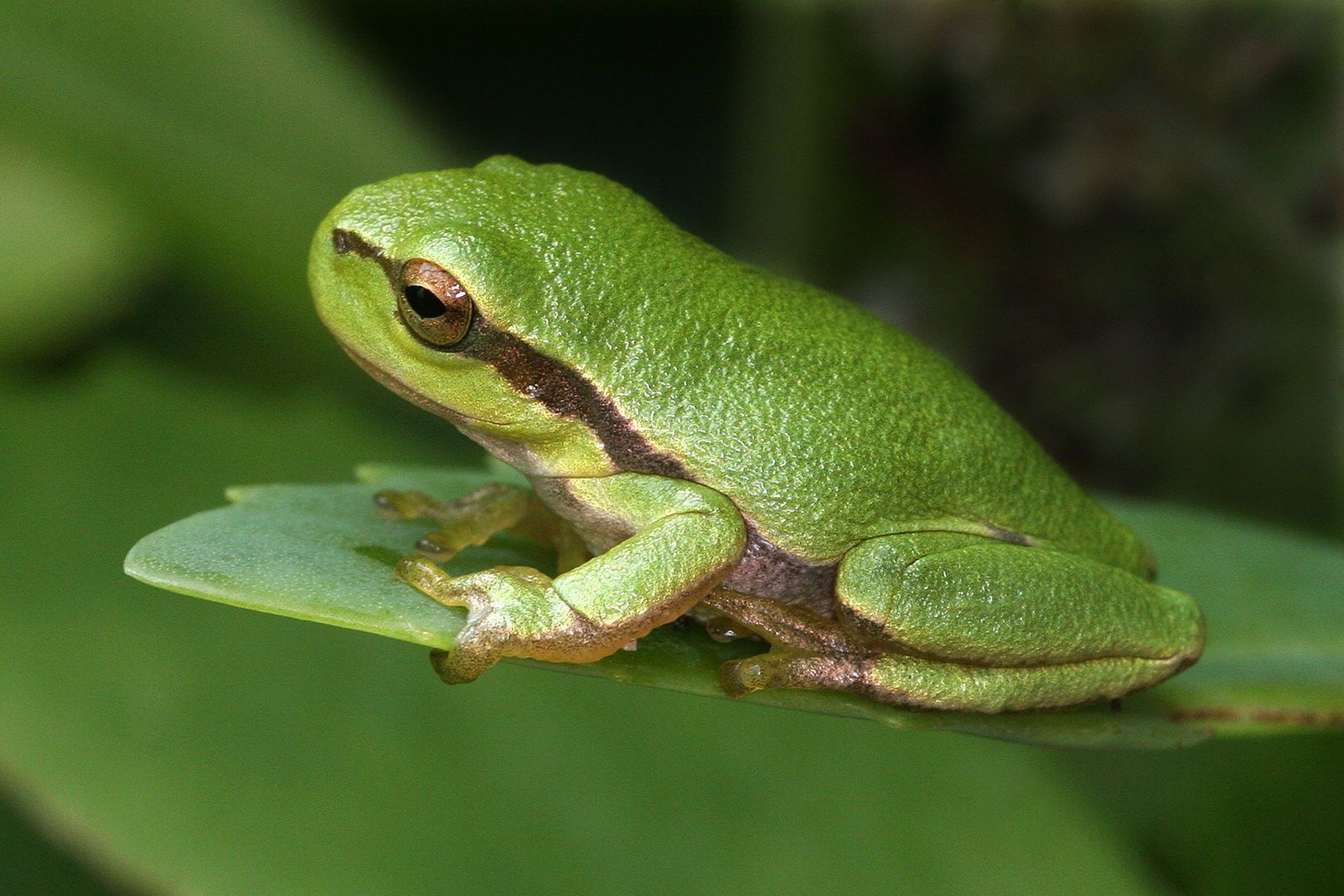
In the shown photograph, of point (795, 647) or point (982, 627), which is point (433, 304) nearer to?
point (795, 647)

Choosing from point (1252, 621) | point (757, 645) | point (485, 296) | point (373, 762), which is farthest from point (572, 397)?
point (1252, 621)

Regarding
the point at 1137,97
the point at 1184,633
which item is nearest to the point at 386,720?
the point at 1184,633

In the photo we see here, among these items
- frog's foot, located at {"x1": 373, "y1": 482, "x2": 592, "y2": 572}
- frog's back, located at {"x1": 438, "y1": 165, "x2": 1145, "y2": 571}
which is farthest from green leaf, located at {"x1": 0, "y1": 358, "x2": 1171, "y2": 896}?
frog's back, located at {"x1": 438, "y1": 165, "x2": 1145, "y2": 571}

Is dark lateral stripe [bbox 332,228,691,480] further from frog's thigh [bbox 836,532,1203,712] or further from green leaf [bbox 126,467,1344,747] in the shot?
frog's thigh [bbox 836,532,1203,712]

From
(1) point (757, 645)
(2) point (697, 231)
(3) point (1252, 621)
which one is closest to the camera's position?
(1) point (757, 645)

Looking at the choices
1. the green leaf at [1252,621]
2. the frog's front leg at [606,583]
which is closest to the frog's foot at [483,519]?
the frog's front leg at [606,583]

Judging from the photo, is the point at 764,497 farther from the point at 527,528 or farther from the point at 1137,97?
the point at 1137,97
